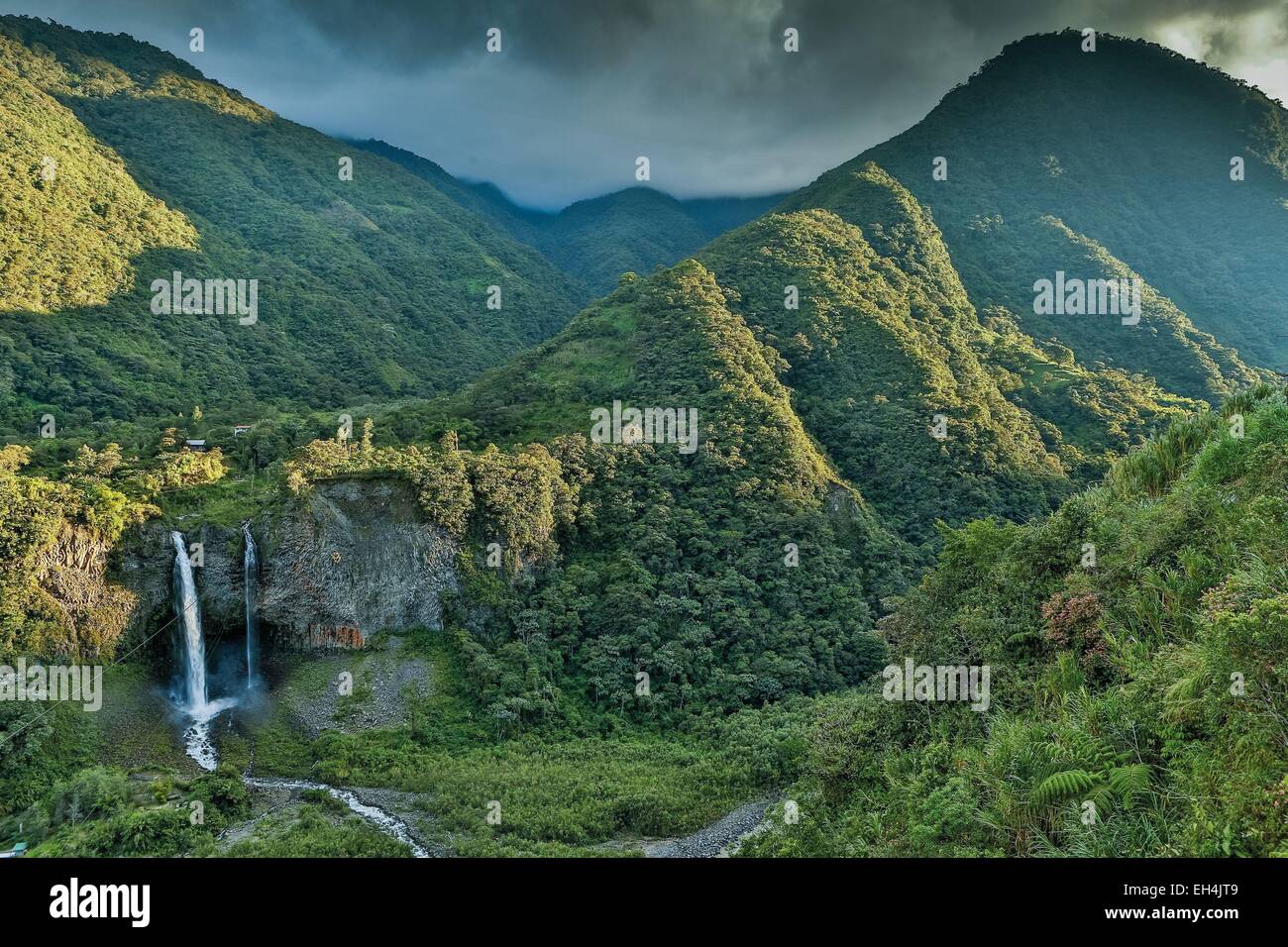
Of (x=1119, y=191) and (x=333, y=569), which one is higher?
(x=1119, y=191)

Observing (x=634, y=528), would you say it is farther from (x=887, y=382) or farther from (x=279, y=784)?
(x=887, y=382)

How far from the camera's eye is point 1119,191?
315ft

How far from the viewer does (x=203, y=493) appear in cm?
3169

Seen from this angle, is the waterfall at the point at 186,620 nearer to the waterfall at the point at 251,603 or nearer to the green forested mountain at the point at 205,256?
the waterfall at the point at 251,603

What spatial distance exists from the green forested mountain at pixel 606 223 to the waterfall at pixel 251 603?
88575 millimetres

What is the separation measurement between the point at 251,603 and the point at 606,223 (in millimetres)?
116155

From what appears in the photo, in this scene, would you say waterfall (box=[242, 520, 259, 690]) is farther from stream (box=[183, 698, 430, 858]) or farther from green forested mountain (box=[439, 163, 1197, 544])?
green forested mountain (box=[439, 163, 1197, 544])

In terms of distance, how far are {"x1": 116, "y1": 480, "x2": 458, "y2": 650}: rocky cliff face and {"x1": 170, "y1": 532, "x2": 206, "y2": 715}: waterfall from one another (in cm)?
32

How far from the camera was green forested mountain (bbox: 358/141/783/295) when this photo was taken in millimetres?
121656

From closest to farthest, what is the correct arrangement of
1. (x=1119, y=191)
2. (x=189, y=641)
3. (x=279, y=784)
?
(x=279, y=784), (x=189, y=641), (x=1119, y=191)

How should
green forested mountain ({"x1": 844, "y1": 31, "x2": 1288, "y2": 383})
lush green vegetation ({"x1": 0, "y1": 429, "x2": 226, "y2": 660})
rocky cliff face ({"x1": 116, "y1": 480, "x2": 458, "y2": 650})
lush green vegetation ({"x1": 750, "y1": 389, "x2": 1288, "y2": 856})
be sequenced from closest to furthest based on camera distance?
lush green vegetation ({"x1": 750, "y1": 389, "x2": 1288, "y2": 856}) → lush green vegetation ({"x1": 0, "y1": 429, "x2": 226, "y2": 660}) → rocky cliff face ({"x1": 116, "y1": 480, "x2": 458, "y2": 650}) → green forested mountain ({"x1": 844, "y1": 31, "x2": 1288, "y2": 383})

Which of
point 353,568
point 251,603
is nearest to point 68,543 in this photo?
point 251,603

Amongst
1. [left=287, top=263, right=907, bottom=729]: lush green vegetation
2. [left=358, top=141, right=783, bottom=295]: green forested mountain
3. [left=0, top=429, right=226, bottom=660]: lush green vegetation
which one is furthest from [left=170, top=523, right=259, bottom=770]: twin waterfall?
[left=358, top=141, right=783, bottom=295]: green forested mountain
